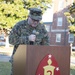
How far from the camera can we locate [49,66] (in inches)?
152

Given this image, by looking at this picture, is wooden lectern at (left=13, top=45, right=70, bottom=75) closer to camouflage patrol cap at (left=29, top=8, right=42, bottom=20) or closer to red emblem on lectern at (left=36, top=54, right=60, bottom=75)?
red emblem on lectern at (left=36, top=54, right=60, bottom=75)

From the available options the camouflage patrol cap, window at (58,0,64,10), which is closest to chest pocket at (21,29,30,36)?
the camouflage patrol cap

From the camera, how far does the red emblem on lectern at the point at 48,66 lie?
382 centimetres

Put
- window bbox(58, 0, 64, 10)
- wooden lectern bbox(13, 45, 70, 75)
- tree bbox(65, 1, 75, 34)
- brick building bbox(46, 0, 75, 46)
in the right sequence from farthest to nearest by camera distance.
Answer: window bbox(58, 0, 64, 10)
brick building bbox(46, 0, 75, 46)
tree bbox(65, 1, 75, 34)
wooden lectern bbox(13, 45, 70, 75)

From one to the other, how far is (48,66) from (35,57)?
23 cm

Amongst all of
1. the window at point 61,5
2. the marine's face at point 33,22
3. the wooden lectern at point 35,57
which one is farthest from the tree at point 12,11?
the wooden lectern at point 35,57

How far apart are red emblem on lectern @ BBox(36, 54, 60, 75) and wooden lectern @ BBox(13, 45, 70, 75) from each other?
42mm

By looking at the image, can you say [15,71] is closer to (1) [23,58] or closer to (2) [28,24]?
(1) [23,58]

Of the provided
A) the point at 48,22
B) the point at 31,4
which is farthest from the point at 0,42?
the point at 31,4

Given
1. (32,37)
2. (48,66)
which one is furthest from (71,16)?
(48,66)

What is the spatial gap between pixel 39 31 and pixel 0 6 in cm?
2594

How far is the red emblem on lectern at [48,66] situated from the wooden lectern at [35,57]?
0.14ft

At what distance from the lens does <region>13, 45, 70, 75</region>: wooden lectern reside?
12.2 feet

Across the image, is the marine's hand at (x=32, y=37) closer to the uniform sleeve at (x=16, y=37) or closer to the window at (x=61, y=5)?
the uniform sleeve at (x=16, y=37)
